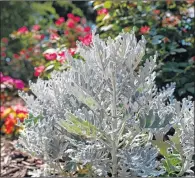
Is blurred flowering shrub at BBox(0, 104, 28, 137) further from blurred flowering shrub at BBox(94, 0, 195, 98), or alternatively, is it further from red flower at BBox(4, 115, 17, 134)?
blurred flowering shrub at BBox(94, 0, 195, 98)

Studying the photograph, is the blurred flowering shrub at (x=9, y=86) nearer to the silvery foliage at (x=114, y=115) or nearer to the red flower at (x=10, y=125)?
Result: the red flower at (x=10, y=125)

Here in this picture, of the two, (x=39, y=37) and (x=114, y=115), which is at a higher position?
(x=39, y=37)

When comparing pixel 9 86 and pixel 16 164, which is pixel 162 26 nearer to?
pixel 16 164

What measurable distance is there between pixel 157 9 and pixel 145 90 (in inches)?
69.3

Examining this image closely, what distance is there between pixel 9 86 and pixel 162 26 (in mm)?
1551

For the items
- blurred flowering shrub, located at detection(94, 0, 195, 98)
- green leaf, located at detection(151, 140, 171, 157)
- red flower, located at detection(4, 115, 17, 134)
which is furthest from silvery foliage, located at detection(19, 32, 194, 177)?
red flower, located at detection(4, 115, 17, 134)

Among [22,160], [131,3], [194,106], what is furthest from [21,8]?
[194,106]

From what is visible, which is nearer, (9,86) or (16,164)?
(16,164)

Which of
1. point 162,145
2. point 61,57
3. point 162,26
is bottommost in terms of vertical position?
point 162,145

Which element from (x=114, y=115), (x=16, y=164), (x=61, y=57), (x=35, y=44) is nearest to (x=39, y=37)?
(x=35, y=44)

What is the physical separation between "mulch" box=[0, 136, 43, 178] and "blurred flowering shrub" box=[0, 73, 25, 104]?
0.87 metres

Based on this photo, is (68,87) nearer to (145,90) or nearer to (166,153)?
(145,90)

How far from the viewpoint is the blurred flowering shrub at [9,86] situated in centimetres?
400

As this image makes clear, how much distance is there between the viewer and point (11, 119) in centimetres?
342
